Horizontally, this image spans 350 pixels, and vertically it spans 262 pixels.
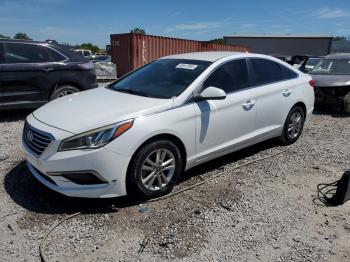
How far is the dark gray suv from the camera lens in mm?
6789

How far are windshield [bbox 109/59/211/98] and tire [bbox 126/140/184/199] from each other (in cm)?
67

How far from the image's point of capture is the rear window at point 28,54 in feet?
22.6

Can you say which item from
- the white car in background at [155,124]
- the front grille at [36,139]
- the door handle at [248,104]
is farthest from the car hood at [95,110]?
the door handle at [248,104]

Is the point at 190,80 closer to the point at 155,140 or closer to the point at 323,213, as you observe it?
the point at 155,140

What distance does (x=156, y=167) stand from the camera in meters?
3.79

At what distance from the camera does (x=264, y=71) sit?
206 inches

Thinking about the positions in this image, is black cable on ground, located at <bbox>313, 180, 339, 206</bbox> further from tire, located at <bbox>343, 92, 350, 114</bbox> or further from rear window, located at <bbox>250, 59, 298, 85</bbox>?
tire, located at <bbox>343, 92, 350, 114</bbox>

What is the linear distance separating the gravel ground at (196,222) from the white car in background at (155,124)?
29cm

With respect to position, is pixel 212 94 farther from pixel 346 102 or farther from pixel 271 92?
pixel 346 102

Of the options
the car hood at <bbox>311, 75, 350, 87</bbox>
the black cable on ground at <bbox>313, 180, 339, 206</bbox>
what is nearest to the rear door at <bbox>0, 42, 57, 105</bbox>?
the black cable on ground at <bbox>313, 180, 339, 206</bbox>

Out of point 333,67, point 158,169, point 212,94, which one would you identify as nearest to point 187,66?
point 212,94

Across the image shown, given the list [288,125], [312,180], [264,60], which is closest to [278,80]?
[264,60]

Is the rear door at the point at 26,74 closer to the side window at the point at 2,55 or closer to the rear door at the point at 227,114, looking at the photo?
the side window at the point at 2,55

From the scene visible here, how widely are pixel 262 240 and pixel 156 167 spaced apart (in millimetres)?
1300
